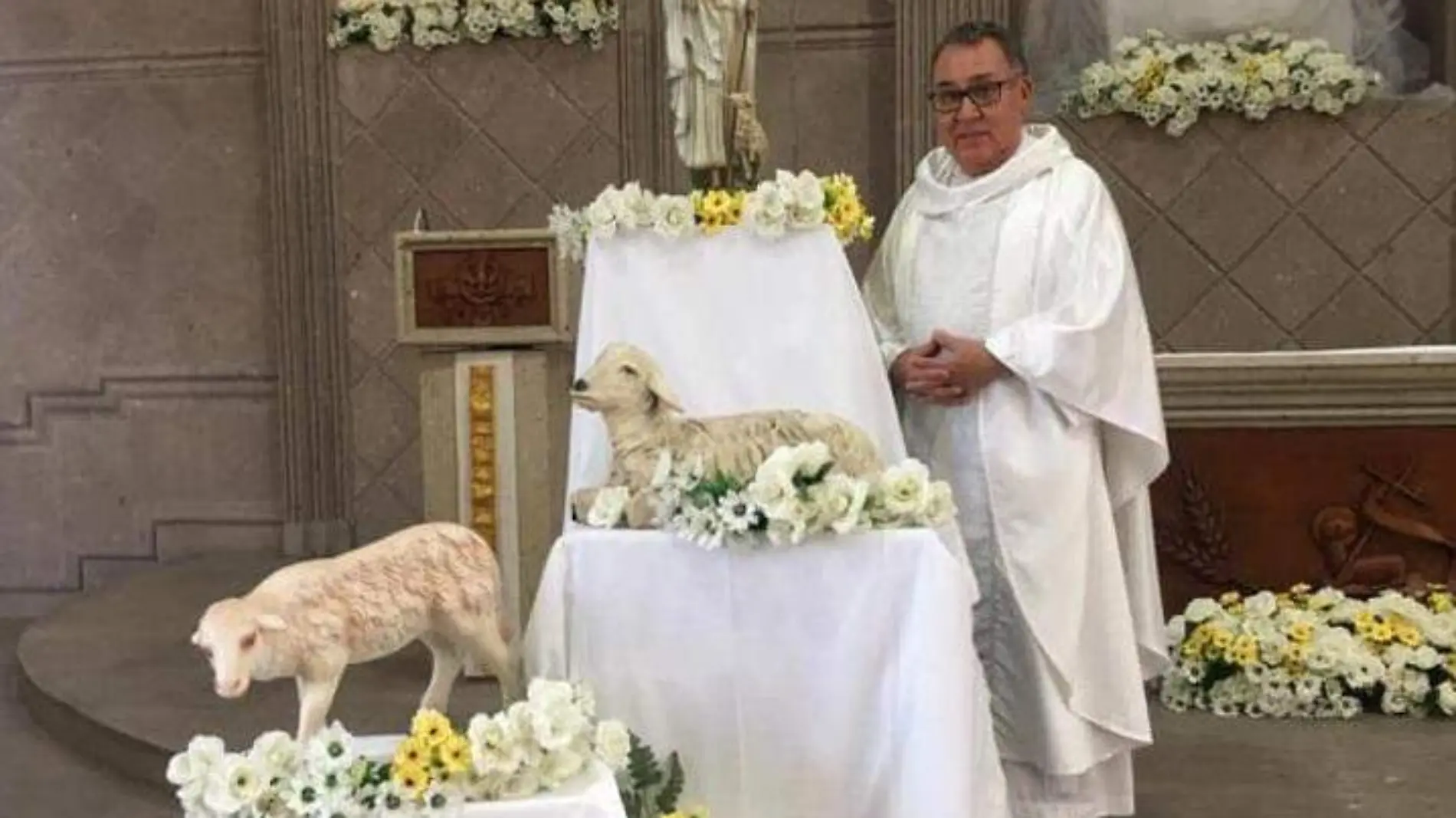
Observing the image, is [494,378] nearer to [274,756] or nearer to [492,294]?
[492,294]

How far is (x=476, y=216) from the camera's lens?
6406 millimetres

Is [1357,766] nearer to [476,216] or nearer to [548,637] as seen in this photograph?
[548,637]

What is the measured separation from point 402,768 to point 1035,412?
5.02ft

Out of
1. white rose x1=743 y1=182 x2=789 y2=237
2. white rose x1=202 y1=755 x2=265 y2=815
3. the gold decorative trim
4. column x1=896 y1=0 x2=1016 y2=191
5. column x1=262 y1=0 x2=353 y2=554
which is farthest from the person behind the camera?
column x1=262 y1=0 x2=353 y2=554

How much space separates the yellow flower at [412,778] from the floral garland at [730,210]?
1.14m

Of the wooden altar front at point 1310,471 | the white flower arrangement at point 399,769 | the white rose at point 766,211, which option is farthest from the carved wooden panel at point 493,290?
the white flower arrangement at point 399,769

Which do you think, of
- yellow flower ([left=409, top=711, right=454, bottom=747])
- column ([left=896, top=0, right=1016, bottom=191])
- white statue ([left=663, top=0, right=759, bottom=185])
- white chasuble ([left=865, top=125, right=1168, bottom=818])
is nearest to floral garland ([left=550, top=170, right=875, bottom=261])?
white statue ([left=663, top=0, right=759, bottom=185])

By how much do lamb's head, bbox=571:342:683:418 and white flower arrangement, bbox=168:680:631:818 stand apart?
57 centimetres

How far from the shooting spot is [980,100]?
326 centimetres

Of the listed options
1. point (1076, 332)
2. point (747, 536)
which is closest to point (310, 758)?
point (747, 536)

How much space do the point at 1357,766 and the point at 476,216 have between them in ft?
12.6

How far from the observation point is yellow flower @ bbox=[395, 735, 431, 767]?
2279 millimetres

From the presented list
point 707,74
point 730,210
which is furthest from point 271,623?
point 707,74

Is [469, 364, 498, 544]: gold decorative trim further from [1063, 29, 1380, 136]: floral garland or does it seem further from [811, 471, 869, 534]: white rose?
[1063, 29, 1380, 136]: floral garland
